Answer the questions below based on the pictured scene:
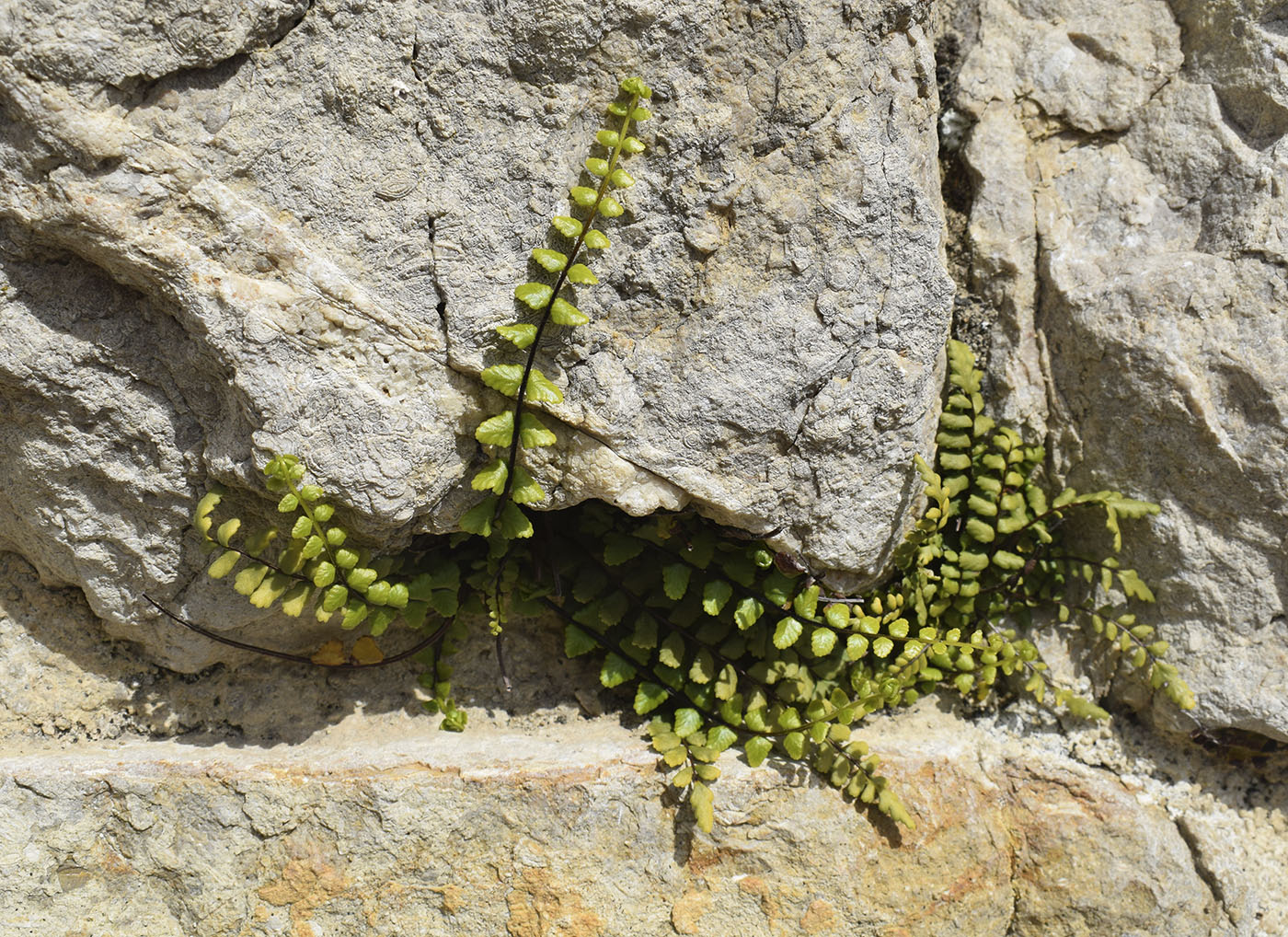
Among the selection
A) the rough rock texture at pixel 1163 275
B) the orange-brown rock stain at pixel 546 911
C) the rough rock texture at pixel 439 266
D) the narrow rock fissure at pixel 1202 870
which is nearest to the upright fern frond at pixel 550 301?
the rough rock texture at pixel 439 266

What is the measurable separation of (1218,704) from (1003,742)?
77 centimetres

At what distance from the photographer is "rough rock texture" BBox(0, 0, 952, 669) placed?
2.70m

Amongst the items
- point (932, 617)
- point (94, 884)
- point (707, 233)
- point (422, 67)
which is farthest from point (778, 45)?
point (94, 884)

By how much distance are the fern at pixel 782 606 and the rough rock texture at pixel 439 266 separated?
26 centimetres

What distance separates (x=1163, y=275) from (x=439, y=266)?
8.32 feet

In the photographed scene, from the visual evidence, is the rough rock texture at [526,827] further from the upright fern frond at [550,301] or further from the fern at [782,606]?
the upright fern frond at [550,301]

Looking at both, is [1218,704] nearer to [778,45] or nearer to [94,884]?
[778,45]

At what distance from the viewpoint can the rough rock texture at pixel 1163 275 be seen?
11.1ft

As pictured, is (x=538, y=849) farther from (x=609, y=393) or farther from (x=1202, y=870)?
(x=1202, y=870)

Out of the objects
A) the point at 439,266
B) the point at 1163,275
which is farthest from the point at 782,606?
the point at 1163,275

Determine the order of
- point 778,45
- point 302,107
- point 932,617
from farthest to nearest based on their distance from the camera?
point 932,617
point 778,45
point 302,107

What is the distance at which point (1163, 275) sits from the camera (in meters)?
3.45

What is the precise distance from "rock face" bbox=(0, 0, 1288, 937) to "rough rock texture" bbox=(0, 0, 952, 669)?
1cm

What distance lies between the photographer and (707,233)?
300 cm
